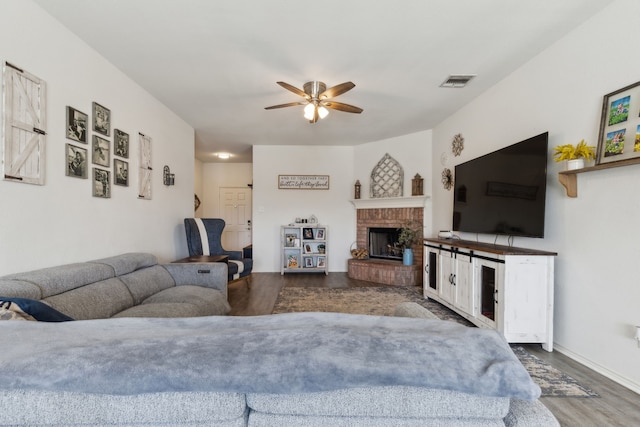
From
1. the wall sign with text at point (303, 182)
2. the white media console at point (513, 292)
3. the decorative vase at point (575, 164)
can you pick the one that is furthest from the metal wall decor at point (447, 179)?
the wall sign with text at point (303, 182)

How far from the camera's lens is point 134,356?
0.67 metres

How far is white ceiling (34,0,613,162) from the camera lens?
200 centimetres

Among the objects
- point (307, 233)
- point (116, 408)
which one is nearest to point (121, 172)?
point (116, 408)

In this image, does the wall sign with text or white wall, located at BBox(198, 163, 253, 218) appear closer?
the wall sign with text

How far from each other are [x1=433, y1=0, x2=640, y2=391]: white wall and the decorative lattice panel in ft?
8.05

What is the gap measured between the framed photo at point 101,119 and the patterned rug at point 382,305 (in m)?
2.37

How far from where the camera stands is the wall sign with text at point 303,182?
5727 mm

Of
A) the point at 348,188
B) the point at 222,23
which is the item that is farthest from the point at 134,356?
the point at 348,188

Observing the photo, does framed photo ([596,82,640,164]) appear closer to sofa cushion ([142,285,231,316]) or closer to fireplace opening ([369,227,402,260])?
sofa cushion ([142,285,231,316])

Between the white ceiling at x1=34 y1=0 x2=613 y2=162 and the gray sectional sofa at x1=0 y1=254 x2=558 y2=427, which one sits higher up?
the white ceiling at x1=34 y1=0 x2=613 y2=162

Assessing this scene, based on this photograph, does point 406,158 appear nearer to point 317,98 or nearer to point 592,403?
point 317,98

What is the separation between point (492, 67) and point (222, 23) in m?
2.39

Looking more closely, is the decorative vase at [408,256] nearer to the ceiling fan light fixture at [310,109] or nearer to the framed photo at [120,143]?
the ceiling fan light fixture at [310,109]

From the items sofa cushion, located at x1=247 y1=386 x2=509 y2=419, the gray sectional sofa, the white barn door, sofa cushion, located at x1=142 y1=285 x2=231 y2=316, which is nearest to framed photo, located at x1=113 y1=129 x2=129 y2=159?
the white barn door
